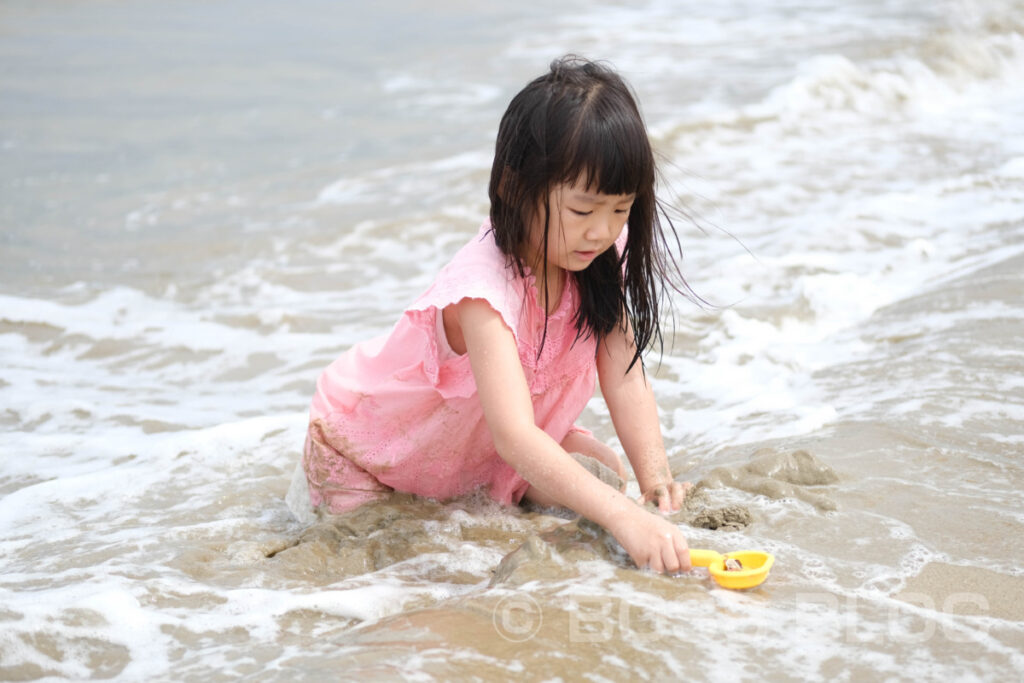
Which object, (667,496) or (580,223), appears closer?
(580,223)

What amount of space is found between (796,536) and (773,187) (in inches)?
205

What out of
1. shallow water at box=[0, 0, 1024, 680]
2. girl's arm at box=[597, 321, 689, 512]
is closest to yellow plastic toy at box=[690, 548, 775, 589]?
shallow water at box=[0, 0, 1024, 680]

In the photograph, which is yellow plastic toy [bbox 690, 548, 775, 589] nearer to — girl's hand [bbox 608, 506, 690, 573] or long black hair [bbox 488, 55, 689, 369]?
girl's hand [bbox 608, 506, 690, 573]

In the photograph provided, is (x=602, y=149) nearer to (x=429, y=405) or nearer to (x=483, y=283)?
(x=483, y=283)

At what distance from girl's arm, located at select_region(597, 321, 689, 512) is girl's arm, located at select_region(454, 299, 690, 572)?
44cm

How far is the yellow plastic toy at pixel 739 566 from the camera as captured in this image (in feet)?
7.17

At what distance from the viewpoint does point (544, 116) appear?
2346mm

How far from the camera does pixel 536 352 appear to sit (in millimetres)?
2732

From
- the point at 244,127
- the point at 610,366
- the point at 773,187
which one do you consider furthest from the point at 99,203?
the point at 610,366

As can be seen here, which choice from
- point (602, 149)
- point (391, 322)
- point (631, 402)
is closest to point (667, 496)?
point (631, 402)

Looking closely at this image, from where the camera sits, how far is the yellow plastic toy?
2.19 m

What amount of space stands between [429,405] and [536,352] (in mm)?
318

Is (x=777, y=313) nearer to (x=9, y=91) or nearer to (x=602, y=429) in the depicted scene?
(x=602, y=429)

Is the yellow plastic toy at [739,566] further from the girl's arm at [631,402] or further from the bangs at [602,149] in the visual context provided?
the bangs at [602,149]
